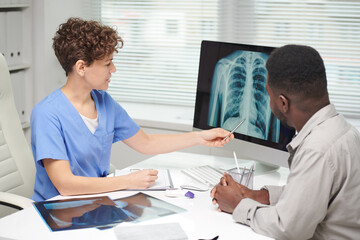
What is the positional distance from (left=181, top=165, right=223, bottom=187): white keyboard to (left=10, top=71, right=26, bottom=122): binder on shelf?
1493mm

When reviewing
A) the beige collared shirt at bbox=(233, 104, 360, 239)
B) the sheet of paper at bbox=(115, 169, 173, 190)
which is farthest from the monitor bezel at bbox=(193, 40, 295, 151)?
the beige collared shirt at bbox=(233, 104, 360, 239)

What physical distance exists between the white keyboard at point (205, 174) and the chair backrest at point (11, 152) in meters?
0.67

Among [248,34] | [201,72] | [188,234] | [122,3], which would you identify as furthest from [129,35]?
[188,234]

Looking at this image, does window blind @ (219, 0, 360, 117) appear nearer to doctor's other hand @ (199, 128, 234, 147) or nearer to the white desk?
doctor's other hand @ (199, 128, 234, 147)

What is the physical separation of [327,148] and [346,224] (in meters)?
0.24

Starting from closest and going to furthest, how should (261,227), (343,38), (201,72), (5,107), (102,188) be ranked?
(261,227) < (102,188) < (5,107) < (201,72) < (343,38)

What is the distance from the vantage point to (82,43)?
1.78 m

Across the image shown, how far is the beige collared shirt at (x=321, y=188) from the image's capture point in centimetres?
124

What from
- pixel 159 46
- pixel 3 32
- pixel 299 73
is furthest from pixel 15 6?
pixel 299 73

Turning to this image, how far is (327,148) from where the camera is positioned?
1.25 m

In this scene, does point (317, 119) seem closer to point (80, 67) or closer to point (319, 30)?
point (80, 67)

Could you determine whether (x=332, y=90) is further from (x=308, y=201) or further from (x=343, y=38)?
(x=308, y=201)

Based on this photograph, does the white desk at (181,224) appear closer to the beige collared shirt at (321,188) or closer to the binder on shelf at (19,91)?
the beige collared shirt at (321,188)

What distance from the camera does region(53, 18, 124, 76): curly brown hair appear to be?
5.86 feet
